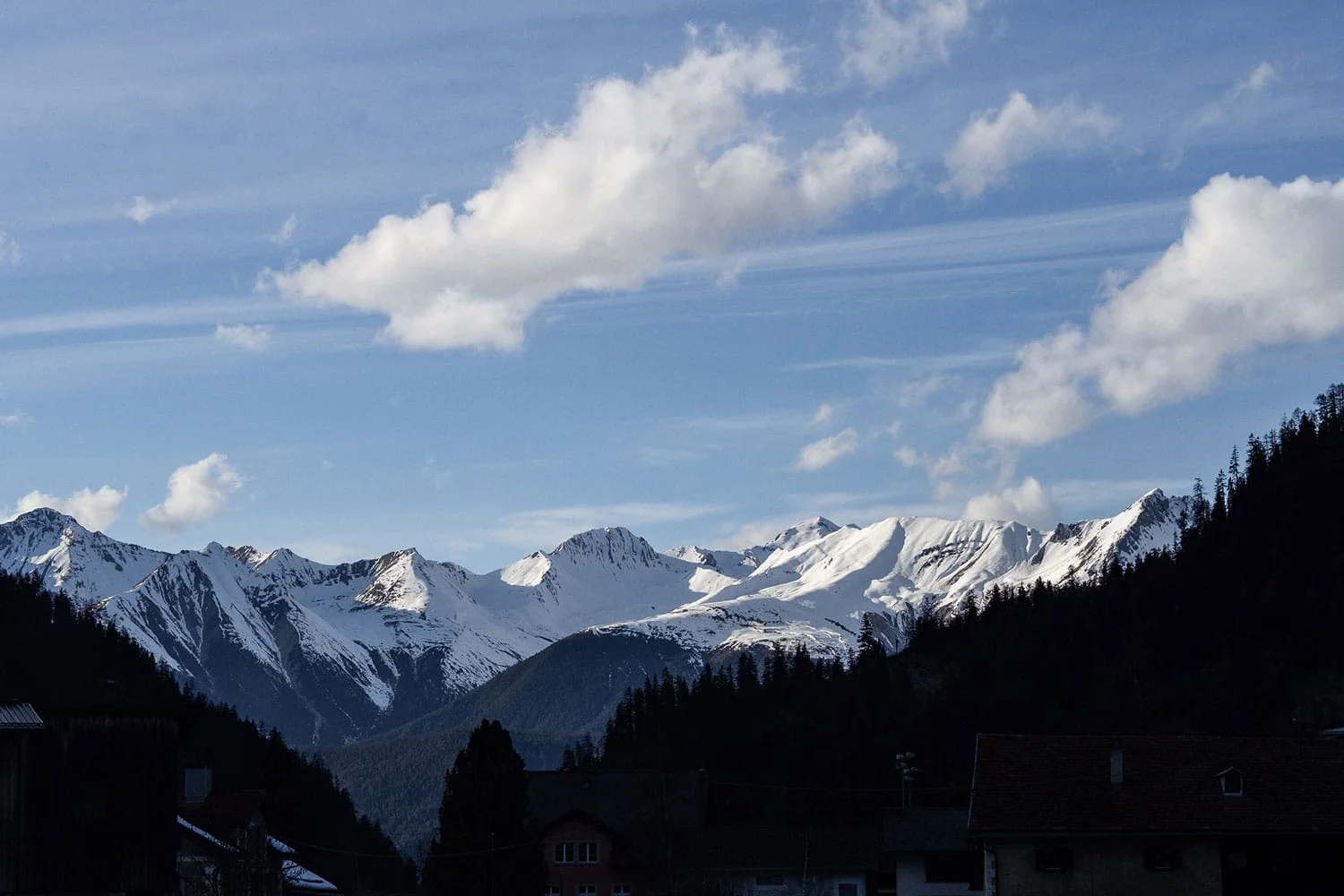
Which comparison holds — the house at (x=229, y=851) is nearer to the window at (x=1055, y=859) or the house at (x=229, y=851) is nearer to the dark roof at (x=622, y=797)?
the dark roof at (x=622, y=797)

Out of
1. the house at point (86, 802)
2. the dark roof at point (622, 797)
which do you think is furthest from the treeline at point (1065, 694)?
the house at point (86, 802)

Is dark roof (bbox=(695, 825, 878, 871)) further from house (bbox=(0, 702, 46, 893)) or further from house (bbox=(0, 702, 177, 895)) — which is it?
house (bbox=(0, 702, 46, 893))

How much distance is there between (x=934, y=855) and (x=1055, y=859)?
1253 inches

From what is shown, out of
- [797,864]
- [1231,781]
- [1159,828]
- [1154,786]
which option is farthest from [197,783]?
[1231,781]

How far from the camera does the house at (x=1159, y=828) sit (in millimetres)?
69875

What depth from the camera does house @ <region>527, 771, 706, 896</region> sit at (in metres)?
118

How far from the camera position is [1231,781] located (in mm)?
72188

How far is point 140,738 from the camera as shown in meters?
63.0

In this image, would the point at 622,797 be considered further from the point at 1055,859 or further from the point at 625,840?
the point at 1055,859

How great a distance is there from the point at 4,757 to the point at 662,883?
59.5m

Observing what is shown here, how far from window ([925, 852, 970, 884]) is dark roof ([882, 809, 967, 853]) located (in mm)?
505

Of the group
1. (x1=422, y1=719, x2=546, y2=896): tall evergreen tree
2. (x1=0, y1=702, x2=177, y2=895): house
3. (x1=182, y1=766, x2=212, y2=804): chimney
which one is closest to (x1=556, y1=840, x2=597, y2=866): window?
(x1=422, y1=719, x2=546, y2=896): tall evergreen tree

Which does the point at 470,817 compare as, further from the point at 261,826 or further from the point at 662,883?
the point at 662,883

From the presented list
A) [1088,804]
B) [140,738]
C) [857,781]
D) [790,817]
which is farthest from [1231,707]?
[140,738]
